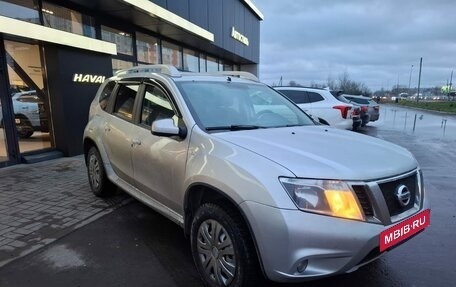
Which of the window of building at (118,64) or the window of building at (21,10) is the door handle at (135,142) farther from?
the window of building at (118,64)

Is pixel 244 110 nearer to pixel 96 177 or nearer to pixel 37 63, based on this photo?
pixel 96 177

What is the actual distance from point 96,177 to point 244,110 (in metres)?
2.83

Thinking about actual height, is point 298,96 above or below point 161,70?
below

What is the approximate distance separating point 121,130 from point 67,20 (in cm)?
612

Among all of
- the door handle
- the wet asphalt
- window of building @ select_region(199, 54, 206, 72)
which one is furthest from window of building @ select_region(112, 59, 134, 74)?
the door handle

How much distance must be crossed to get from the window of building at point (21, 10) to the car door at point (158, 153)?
5.35m

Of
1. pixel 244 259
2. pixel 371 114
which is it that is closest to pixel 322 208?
pixel 244 259

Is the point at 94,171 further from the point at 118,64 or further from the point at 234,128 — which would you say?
the point at 118,64

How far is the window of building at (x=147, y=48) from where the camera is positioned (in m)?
13.1

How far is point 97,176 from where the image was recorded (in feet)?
18.6

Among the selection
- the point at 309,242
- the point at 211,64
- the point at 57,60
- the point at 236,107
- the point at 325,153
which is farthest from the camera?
the point at 211,64

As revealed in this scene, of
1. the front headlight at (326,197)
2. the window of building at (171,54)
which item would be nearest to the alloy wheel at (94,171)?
the front headlight at (326,197)

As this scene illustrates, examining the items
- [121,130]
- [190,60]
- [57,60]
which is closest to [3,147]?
[57,60]

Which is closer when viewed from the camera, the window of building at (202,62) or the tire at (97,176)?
the tire at (97,176)
